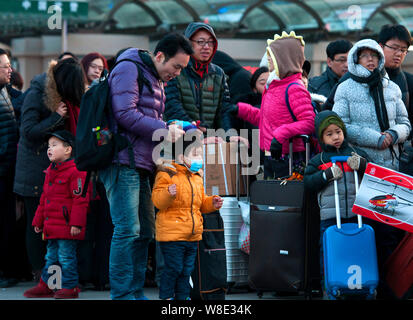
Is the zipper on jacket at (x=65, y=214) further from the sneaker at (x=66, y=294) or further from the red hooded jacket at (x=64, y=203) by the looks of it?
the sneaker at (x=66, y=294)

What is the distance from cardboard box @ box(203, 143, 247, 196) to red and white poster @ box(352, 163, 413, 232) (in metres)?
1.42

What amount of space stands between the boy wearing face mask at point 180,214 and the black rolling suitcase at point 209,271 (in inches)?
6.7

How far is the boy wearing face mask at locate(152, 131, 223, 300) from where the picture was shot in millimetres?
4805

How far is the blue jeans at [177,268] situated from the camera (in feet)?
15.9

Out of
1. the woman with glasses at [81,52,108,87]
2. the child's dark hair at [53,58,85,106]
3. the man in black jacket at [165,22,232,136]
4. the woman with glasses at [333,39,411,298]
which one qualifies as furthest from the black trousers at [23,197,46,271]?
the woman with glasses at [333,39,411,298]

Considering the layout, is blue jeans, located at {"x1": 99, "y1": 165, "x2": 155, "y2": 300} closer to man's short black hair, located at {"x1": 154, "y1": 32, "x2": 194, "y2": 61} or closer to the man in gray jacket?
man's short black hair, located at {"x1": 154, "y1": 32, "x2": 194, "y2": 61}

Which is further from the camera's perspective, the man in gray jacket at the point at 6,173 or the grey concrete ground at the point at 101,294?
the man in gray jacket at the point at 6,173

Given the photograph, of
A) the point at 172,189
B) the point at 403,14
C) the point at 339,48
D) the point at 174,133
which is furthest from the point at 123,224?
the point at 403,14

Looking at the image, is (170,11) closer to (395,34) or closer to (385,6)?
(385,6)

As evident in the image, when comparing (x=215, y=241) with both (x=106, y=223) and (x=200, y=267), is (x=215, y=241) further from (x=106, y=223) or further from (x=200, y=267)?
(x=106, y=223)

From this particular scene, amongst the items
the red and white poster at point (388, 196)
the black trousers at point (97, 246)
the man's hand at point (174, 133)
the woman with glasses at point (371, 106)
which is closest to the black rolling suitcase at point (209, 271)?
the man's hand at point (174, 133)

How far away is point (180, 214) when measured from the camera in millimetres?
4848

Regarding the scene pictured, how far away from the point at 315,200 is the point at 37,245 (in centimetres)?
231

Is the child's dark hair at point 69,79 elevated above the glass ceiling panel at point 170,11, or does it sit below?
below
